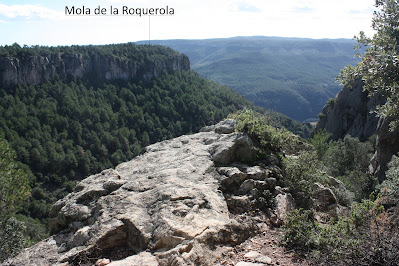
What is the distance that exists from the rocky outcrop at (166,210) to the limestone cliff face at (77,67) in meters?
78.8

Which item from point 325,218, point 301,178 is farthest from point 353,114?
point 325,218

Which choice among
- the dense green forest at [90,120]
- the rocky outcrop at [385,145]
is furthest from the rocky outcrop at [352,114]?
the rocky outcrop at [385,145]

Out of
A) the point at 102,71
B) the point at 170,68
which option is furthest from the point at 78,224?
the point at 170,68

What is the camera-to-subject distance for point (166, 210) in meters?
7.18

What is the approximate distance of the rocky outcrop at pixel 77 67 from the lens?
75812 mm

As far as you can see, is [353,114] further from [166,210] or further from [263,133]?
[166,210]

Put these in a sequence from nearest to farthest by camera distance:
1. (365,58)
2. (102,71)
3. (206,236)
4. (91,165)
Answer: (206,236) < (365,58) < (91,165) < (102,71)

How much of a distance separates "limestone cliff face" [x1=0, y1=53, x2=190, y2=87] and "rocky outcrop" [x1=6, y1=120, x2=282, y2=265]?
78786 millimetres

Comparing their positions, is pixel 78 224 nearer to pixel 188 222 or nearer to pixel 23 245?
pixel 188 222

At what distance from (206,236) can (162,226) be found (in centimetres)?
98

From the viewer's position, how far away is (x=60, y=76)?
285 feet

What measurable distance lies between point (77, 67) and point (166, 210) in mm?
94314

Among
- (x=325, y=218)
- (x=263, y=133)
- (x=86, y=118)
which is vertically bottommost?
(x=86, y=118)

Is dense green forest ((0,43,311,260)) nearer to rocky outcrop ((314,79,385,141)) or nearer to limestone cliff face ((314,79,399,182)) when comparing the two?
limestone cliff face ((314,79,399,182))
